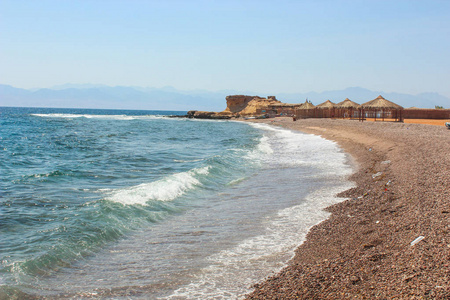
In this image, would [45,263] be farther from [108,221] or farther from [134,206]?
[134,206]

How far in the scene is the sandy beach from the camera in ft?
13.3

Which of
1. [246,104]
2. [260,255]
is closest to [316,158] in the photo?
[260,255]

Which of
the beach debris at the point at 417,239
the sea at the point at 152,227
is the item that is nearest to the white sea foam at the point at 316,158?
the sea at the point at 152,227

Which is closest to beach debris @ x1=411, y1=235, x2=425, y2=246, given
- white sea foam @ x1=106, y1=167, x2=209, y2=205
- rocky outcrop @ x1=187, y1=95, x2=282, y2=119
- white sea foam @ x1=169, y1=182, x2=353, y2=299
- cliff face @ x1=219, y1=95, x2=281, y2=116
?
white sea foam @ x1=169, y1=182, x2=353, y2=299

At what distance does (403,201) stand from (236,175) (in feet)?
23.1

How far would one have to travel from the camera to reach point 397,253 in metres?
4.95

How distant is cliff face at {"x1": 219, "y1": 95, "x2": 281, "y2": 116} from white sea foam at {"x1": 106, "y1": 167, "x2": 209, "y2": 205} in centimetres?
7239

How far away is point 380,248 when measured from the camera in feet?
17.5

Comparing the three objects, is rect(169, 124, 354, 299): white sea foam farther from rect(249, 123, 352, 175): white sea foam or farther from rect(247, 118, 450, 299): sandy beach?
rect(249, 123, 352, 175): white sea foam

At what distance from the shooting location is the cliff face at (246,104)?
86188 millimetres

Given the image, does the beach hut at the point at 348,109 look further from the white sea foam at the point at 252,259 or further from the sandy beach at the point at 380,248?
the white sea foam at the point at 252,259

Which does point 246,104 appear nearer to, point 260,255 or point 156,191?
point 156,191

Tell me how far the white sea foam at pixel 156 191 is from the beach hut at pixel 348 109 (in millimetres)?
32745

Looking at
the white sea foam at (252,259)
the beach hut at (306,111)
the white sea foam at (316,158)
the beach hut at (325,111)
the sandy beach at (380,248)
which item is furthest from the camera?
the beach hut at (306,111)
